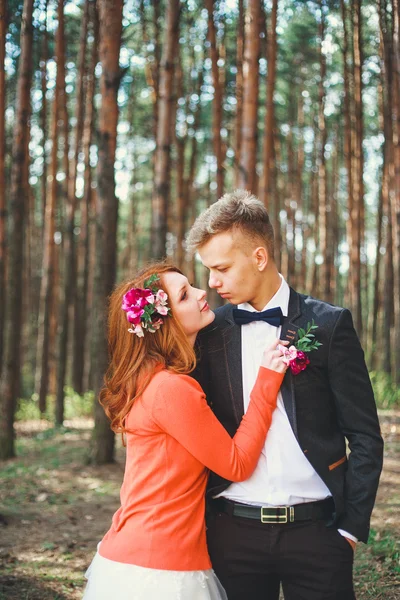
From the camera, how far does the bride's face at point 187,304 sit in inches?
102

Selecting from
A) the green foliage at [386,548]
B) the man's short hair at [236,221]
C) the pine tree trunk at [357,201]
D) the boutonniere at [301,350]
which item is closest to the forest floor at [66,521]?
the green foliage at [386,548]

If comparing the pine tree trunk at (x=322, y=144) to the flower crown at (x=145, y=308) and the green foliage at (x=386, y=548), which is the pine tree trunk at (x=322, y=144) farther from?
the flower crown at (x=145, y=308)

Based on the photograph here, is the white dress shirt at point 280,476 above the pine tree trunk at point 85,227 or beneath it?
beneath

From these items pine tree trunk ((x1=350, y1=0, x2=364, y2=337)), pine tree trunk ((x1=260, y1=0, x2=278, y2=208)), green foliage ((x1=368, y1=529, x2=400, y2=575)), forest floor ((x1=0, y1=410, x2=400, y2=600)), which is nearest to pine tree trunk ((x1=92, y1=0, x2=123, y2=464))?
forest floor ((x1=0, y1=410, x2=400, y2=600))

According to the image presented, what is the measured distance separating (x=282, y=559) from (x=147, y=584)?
0.52m

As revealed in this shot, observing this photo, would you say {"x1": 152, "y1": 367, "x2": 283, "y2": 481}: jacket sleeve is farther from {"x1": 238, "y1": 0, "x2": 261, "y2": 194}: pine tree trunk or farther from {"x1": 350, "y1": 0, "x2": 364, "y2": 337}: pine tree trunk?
{"x1": 350, "y1": 0, "x2": 364, "y2": 337}: pine tree trunk

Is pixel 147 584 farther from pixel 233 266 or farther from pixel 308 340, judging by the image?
pixel 233 266

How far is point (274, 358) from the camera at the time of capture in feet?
7.92

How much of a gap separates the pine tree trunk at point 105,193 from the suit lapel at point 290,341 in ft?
16.8

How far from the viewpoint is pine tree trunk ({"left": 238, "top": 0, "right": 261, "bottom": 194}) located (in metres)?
6.85

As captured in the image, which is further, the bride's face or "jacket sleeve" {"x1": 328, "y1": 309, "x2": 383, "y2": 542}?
the bride's face

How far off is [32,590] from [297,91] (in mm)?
19873

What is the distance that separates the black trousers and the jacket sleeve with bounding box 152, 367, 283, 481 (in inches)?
9.8

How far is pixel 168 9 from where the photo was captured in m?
8.30
